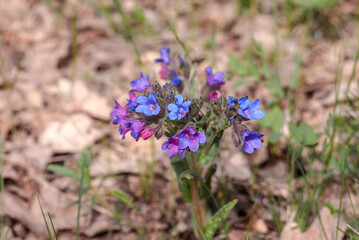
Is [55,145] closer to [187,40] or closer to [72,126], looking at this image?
[72,126]

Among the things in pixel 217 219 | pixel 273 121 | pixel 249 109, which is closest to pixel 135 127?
pixel 249 109

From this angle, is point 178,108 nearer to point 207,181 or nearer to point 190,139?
point 190,139

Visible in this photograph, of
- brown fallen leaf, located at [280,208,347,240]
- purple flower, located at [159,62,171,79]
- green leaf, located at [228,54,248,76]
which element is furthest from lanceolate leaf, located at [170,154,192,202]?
green leaf, located at [228,54,248,76]

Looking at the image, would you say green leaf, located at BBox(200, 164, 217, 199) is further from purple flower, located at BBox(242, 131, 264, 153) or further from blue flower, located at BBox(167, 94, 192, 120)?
blue flower, located at BBox(167, 94, 192, 120)

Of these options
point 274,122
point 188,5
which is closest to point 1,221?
point 274,122

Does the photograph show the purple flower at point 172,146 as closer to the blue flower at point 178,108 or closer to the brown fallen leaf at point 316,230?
the blue flower at point 178,108
